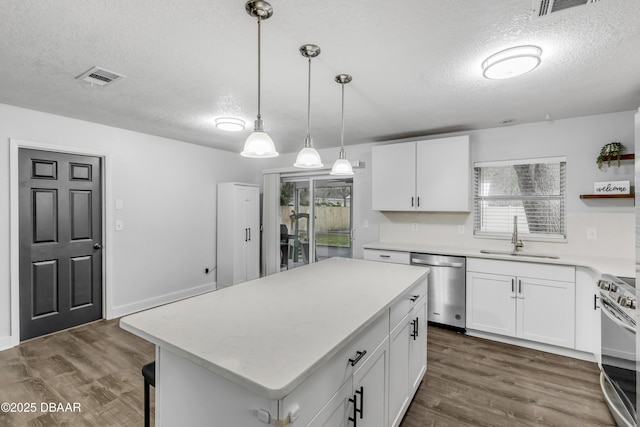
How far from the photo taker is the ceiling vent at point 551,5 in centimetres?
140

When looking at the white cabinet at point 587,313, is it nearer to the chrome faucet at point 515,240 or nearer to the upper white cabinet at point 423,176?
the chrome faucet at point 515,240

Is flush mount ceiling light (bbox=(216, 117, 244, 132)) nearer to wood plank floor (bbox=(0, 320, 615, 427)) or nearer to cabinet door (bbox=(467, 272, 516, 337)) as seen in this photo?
wood plank floor (bbox=(0, 320, 615, 427))

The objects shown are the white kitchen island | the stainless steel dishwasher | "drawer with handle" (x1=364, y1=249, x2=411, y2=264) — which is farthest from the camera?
"drawer with handle" (x1=364, y1=249, x2=411, y2=264)

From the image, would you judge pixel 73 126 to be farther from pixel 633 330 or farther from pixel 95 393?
pixel 633 330

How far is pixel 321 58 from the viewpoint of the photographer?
197 cm

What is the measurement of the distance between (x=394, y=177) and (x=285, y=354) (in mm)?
3231

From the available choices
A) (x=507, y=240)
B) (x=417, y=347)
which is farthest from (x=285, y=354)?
(x=507, y=240)

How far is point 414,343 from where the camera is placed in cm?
211

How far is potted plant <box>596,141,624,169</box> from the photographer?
9.55 ft

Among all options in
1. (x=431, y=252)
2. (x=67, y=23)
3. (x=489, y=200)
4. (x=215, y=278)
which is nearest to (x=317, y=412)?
(x=67, y=23)

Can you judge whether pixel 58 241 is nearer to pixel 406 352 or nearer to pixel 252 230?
pixel 252 230

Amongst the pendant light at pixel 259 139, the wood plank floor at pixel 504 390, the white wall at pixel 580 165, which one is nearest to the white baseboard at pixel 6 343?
the pendant light at pixel 259 139

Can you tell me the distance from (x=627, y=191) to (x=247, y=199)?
4.58m

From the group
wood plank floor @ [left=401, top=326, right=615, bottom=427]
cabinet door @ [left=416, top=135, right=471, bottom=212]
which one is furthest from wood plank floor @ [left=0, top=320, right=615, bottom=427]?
cabinet door @ [left=416, top=135, right=471, bottom=212]
